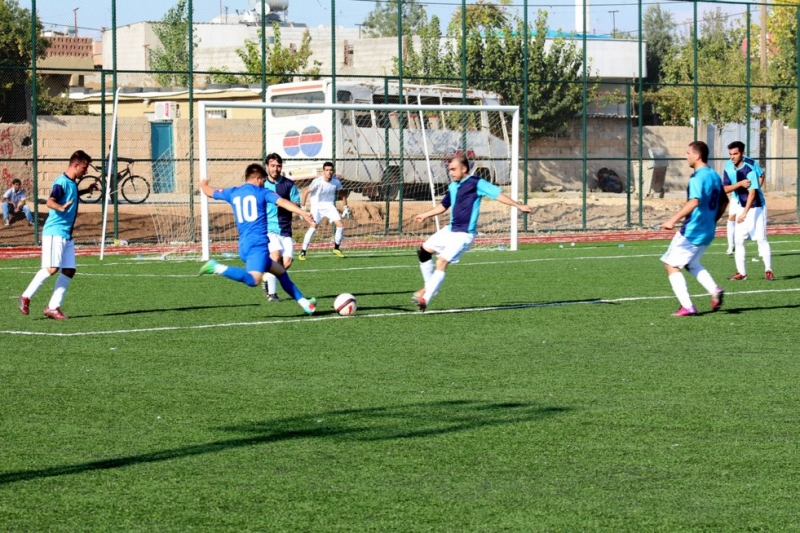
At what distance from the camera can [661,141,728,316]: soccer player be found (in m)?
Result: 12.3

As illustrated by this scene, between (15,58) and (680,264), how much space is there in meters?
18.0

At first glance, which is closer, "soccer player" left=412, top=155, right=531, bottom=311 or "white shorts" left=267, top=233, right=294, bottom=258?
"soccer player" left=412, top=155, right=531, bottom=311

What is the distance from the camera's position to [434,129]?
87.8 feet

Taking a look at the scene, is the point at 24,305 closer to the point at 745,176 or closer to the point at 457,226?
the point at 457,226

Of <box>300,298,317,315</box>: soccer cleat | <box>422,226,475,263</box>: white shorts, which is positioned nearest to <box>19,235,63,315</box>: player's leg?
<box>300,298,317,315</box>: soccer cleat

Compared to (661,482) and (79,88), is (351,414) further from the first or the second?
(79,88)

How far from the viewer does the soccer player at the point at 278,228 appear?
14656mm

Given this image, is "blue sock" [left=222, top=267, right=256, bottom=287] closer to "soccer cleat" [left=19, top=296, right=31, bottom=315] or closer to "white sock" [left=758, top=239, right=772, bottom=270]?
"soccer cleat" [left=19, top=296, right=31, bottom=315]

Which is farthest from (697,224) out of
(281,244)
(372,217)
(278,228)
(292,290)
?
(372,217)

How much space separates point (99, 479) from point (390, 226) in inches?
809

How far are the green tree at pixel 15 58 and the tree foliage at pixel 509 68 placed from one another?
8.67 meters

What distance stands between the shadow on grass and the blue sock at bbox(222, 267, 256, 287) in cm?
448

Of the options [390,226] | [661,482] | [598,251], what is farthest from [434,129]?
[661,482]

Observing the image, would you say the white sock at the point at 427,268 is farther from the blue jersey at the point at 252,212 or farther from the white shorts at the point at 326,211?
the white shorts at the point at 326,211
